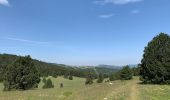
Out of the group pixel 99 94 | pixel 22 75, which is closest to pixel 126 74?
pixel 22 75

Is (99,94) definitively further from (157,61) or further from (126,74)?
(126,74)

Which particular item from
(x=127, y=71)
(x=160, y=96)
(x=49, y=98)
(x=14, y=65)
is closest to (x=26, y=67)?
(x=14, y=65)

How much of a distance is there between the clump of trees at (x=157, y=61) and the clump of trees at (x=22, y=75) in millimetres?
30543

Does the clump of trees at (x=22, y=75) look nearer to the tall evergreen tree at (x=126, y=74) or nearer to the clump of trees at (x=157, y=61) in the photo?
the clump of trees at (x=157, y=61)

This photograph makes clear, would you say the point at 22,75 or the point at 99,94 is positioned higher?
the point at 22,75

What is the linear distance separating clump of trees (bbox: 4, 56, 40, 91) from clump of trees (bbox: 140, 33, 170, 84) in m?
30.5

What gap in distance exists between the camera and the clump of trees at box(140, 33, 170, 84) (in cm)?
5931

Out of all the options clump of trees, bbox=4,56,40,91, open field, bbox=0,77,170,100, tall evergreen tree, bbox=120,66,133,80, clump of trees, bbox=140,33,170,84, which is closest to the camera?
open field, bbox=0,77,170,100

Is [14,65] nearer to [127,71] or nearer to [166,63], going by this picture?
[166,63]

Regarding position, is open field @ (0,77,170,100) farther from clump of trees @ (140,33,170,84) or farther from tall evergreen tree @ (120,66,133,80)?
tall evergreen tree @ (120,66,133,80)

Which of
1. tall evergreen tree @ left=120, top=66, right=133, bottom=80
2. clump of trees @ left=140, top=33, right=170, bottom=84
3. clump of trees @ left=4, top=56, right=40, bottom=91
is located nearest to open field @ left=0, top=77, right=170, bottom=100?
clump of trees @ left=140, top=33, right=170, bottom=84

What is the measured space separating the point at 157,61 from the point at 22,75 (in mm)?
37022

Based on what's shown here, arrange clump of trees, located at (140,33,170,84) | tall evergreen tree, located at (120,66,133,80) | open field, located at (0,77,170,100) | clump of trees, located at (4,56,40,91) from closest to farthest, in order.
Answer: open field, located at (0,77,170,100) → clump of trees, located at (140,33,170,84) → clump of trees, located at (4,56,40,91) → tall evergreen tree, located at (120,66,133,80)

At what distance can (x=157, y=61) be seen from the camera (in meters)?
59.7
